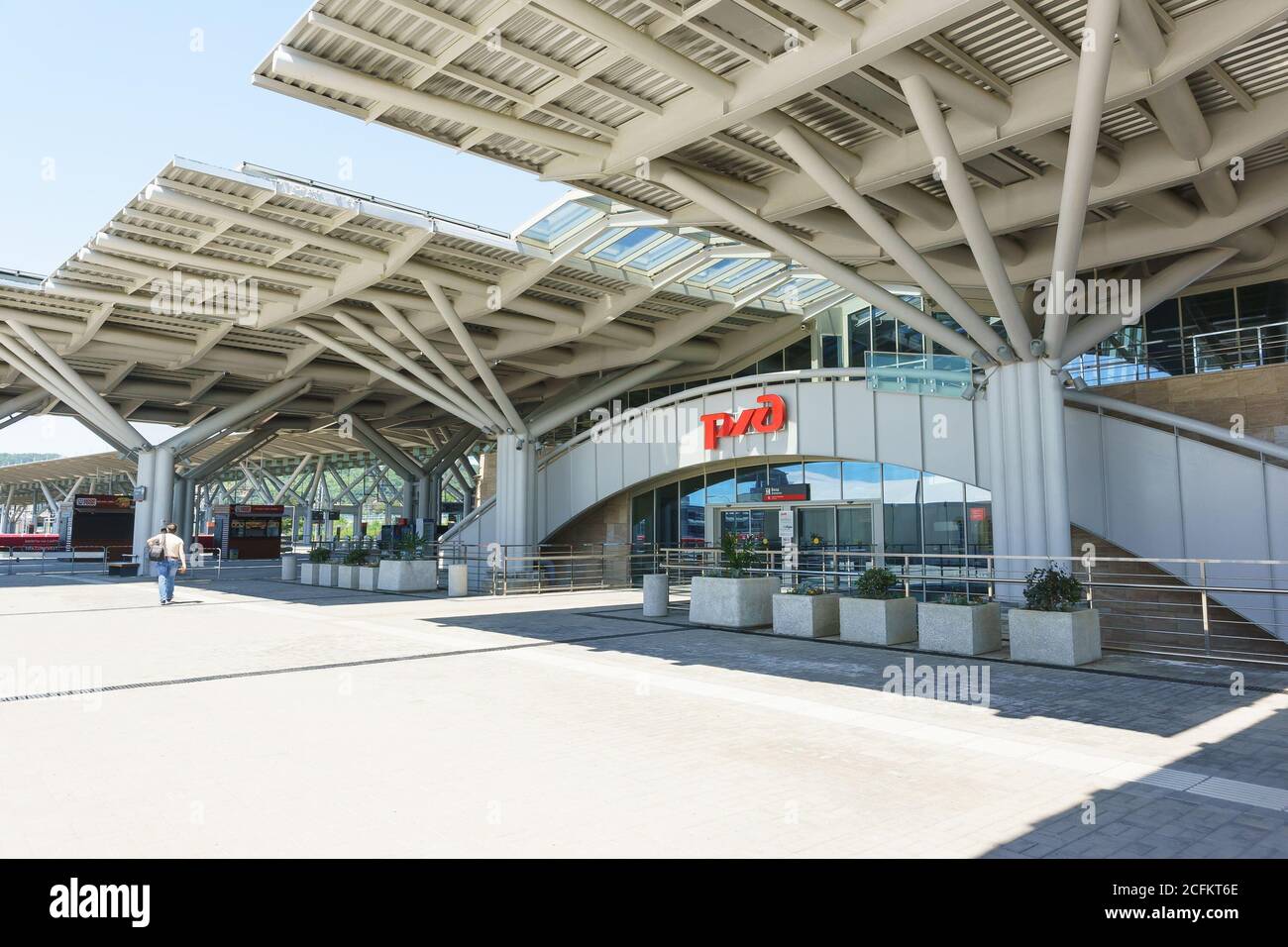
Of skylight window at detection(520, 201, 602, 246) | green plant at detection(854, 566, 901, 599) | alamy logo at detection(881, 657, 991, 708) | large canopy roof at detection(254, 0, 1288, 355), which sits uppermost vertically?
skylight window at detection(520, 201, 602, 246)

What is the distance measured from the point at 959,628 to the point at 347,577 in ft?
63.1

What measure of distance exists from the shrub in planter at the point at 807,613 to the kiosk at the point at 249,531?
40.8 m

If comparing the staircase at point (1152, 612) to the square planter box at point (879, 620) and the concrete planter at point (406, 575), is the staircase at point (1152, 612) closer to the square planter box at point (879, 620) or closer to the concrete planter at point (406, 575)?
the square planter box at point (879, 620)

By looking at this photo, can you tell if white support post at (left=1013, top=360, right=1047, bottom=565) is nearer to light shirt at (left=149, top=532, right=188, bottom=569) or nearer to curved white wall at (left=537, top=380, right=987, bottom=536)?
curved white wall at (left=537, top=380, right=987, bottom=536)

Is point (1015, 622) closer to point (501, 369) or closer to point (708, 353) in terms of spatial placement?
point (708, 353)

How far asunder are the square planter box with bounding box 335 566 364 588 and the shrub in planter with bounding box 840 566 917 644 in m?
16.6

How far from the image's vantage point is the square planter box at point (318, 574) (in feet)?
89.3

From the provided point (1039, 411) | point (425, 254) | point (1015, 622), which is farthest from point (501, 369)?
point (1015, 622)

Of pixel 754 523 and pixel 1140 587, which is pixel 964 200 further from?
pixel 754 523

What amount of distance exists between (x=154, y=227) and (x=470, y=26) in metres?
12.5

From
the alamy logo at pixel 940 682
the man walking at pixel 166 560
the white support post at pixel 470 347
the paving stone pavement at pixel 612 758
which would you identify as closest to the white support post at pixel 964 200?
the paving stone pavement at pixel 612 758

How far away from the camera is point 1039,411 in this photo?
16781mm

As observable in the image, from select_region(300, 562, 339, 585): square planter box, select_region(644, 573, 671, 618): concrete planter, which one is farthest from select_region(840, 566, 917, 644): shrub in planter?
select_region(300, 562, 339, 585): square planter box

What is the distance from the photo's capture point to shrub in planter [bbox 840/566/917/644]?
13.4 meters
